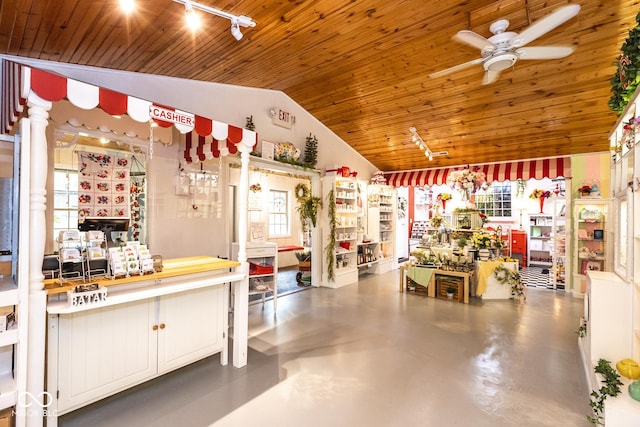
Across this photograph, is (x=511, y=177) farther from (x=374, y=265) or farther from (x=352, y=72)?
(x=352, y=72)

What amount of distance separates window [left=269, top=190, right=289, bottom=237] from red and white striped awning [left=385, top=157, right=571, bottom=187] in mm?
3278

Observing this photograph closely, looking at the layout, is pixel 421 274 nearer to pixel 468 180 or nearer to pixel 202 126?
pixel 468 180

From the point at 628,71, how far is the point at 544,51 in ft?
2.11

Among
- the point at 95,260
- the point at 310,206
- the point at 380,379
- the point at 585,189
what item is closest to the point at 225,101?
the point at 310,206

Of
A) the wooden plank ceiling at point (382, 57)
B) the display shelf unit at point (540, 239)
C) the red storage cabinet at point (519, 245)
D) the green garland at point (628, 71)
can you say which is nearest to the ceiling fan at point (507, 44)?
the green garland at point (628, 71)

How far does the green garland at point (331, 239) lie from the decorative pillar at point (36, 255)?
5013mm

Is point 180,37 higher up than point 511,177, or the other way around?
point 180,37

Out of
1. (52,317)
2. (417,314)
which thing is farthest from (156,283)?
(417,314)

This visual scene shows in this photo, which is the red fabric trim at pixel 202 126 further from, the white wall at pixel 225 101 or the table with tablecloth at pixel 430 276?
the table with tablecloth at pixel 430 276

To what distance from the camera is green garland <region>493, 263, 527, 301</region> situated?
566 cm

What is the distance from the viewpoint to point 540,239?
9570 millimetres

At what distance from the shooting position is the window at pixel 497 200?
1009 centimetres

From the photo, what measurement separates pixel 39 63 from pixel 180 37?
154cm

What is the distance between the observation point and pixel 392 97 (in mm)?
5391
